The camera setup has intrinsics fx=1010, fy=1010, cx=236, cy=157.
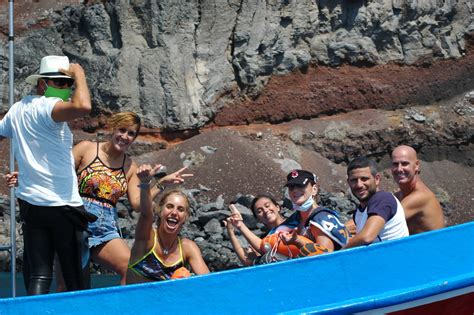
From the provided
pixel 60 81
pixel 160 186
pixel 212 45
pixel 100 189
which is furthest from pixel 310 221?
pixel 212 45

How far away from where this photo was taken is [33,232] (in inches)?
241

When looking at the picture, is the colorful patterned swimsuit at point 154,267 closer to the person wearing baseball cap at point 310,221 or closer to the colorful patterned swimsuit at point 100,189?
the colorful patterned swimsuit at point 100,189

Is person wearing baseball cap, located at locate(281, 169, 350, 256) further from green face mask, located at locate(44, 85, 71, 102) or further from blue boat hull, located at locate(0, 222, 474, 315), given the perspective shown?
green face mask, located at locate(44, 85, 71, 102)

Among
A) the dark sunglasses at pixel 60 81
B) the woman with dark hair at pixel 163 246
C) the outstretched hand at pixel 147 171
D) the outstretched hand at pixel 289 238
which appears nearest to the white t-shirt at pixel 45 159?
the dark sunglasses at pixel 60 81

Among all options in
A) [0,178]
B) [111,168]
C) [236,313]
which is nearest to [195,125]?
[0,178]

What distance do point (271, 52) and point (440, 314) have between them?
2226 centimetres

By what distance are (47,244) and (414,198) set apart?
2538mm

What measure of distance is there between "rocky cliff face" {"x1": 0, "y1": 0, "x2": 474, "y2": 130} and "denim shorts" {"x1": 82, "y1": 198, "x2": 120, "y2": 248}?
1997cm

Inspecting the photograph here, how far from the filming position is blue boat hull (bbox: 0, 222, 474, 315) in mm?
5262

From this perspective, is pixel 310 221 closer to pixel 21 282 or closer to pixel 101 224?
pixel 101 224

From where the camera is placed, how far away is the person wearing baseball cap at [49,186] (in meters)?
6.07

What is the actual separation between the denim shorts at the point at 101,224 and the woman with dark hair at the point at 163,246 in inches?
18.9

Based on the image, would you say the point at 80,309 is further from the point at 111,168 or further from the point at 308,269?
the point at 111,168

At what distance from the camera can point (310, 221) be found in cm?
653
